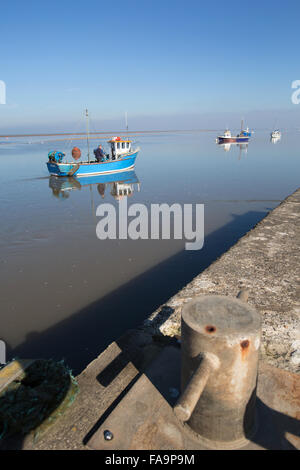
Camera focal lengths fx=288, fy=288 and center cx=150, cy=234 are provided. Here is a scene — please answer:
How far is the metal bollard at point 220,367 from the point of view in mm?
1858

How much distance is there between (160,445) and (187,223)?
30.7ft

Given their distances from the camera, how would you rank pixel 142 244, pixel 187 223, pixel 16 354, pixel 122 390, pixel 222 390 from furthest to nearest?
pixel 187 223 < pixel 142 244 < pixel 16 354 < pixel 122 390 < pixel 222 390

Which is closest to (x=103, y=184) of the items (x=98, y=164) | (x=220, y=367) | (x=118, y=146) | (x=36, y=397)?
(x=98, y=164)

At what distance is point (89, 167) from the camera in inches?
886

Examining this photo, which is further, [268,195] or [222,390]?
[268,195]

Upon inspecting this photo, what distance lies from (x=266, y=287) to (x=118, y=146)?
22391 millimetres

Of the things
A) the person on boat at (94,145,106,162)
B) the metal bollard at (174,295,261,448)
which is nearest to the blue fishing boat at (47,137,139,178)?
the person on boat at (94,145,106,162)

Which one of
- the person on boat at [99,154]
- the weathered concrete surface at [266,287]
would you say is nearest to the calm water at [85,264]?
the weathered concrete surface at [266,287]

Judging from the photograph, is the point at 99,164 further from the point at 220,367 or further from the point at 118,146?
the point at 220,367

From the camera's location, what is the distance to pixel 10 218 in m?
12.3

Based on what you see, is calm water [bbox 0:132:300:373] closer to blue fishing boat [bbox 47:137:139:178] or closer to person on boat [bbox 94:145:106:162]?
blue fishing boat [bbox 47:137:139:178]

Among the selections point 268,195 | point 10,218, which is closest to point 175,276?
point 10,218

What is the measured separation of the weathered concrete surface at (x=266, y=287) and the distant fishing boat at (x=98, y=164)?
17.6 metres
